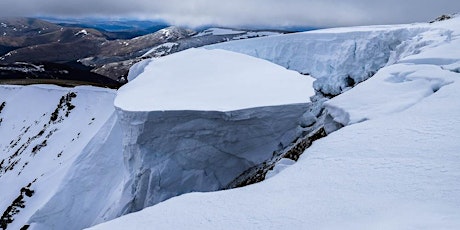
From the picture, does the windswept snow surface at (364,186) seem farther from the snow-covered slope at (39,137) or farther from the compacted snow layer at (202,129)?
the snow-covered slope at (39,137)

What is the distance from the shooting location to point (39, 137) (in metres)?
32.4

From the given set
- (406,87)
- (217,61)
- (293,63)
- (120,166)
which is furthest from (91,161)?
(406,87)

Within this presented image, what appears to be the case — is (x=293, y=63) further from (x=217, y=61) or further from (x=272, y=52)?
(x=217, y=61)

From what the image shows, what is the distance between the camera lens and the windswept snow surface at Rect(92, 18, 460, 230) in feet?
17.1

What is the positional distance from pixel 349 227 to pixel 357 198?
0.82m

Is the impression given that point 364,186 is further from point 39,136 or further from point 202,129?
point 39,136

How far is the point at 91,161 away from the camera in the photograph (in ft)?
81.1

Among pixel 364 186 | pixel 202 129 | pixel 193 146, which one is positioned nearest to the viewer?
pixel 364 186

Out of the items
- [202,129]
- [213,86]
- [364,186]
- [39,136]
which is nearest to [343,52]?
[213,86]

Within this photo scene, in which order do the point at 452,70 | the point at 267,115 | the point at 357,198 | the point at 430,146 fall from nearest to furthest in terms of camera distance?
the point at 357,198, the point at 430,146, the point at 452,70, the point at 267,115

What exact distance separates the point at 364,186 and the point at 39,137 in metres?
32.6

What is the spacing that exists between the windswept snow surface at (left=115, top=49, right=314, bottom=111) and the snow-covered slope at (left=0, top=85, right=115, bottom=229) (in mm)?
Answer: 8679

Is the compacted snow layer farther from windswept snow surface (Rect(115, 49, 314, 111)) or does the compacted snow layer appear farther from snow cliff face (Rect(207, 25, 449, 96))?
snow cliff face (Rect(207, 25, 449, 96))

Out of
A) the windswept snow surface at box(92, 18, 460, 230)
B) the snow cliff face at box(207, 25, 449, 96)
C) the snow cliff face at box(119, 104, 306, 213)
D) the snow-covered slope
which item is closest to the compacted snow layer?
the snow cliff face at box(119, 104, 306, 213)
